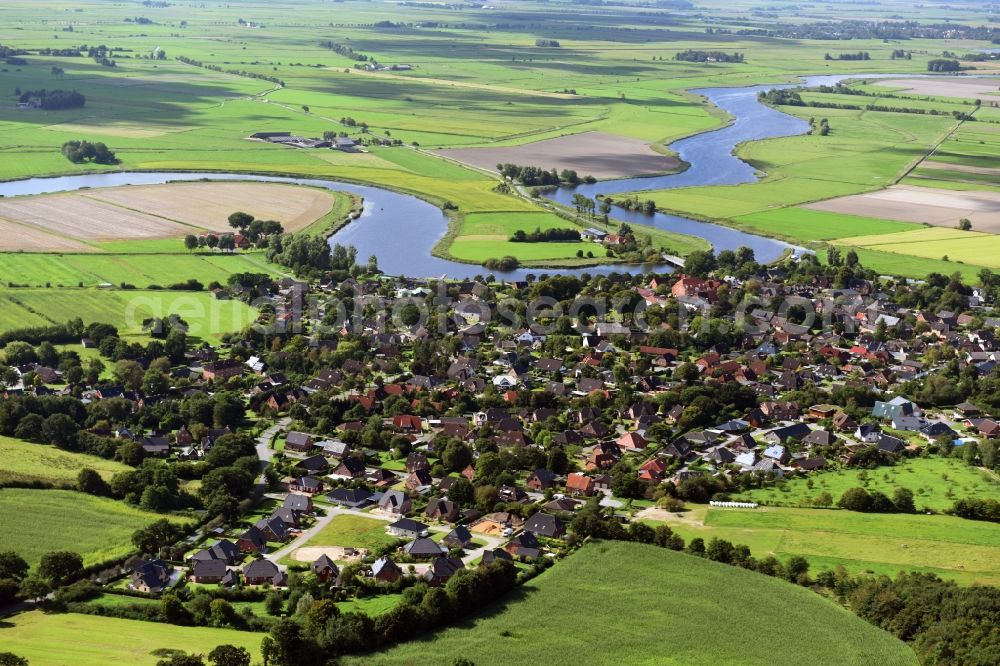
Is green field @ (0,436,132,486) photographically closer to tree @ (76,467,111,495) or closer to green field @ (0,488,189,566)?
tree @ (76,467,111,495)

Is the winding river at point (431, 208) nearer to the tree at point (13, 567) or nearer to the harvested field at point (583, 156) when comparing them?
the harvested field at point (583, 156)

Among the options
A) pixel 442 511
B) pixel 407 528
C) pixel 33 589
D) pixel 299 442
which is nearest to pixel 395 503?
pixel 442 511

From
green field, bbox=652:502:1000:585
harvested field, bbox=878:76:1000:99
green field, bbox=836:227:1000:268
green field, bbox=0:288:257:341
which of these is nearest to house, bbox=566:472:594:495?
green field, bbox=652:502:1000:585

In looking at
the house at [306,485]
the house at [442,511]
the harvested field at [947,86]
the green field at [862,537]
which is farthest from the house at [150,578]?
the harvested field at [947,86]

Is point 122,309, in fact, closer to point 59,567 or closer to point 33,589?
point 59,567

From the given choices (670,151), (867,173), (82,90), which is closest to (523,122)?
(670,151)
